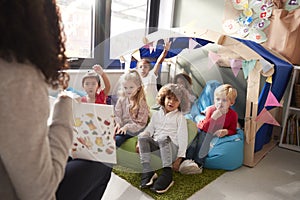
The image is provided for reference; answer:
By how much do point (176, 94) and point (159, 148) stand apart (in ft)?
1.11

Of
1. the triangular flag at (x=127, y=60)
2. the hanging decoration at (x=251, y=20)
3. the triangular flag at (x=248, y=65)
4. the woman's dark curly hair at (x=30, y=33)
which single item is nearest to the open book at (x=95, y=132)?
the woman's dark curly hair at (x=30, y=33)

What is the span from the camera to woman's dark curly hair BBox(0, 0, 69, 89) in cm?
43

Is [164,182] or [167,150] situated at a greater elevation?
[167,150]

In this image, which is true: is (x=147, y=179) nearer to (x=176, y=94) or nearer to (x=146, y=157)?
(x=146, y=157)

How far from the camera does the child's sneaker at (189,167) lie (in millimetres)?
1584

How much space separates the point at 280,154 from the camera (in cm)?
204

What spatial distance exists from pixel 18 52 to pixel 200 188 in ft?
4.18

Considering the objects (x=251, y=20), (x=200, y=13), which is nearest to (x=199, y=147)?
(x=251, y=20)

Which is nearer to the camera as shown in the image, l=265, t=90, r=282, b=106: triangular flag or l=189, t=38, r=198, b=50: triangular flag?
l=265, t=90, r=282, b=106: triangular flag

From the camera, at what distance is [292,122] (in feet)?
7.05

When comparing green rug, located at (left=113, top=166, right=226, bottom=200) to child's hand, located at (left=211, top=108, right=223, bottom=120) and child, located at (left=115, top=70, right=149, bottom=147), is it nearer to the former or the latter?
child, located at (left=115, top=70, right=149, bottom=147)

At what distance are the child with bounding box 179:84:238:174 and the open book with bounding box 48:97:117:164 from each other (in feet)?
2.74

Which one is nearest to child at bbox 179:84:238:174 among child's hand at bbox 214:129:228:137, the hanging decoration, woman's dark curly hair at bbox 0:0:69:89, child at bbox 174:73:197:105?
child's hand at bbox 214:129:228:137

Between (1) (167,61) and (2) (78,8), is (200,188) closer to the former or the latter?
(1) (167,61)
